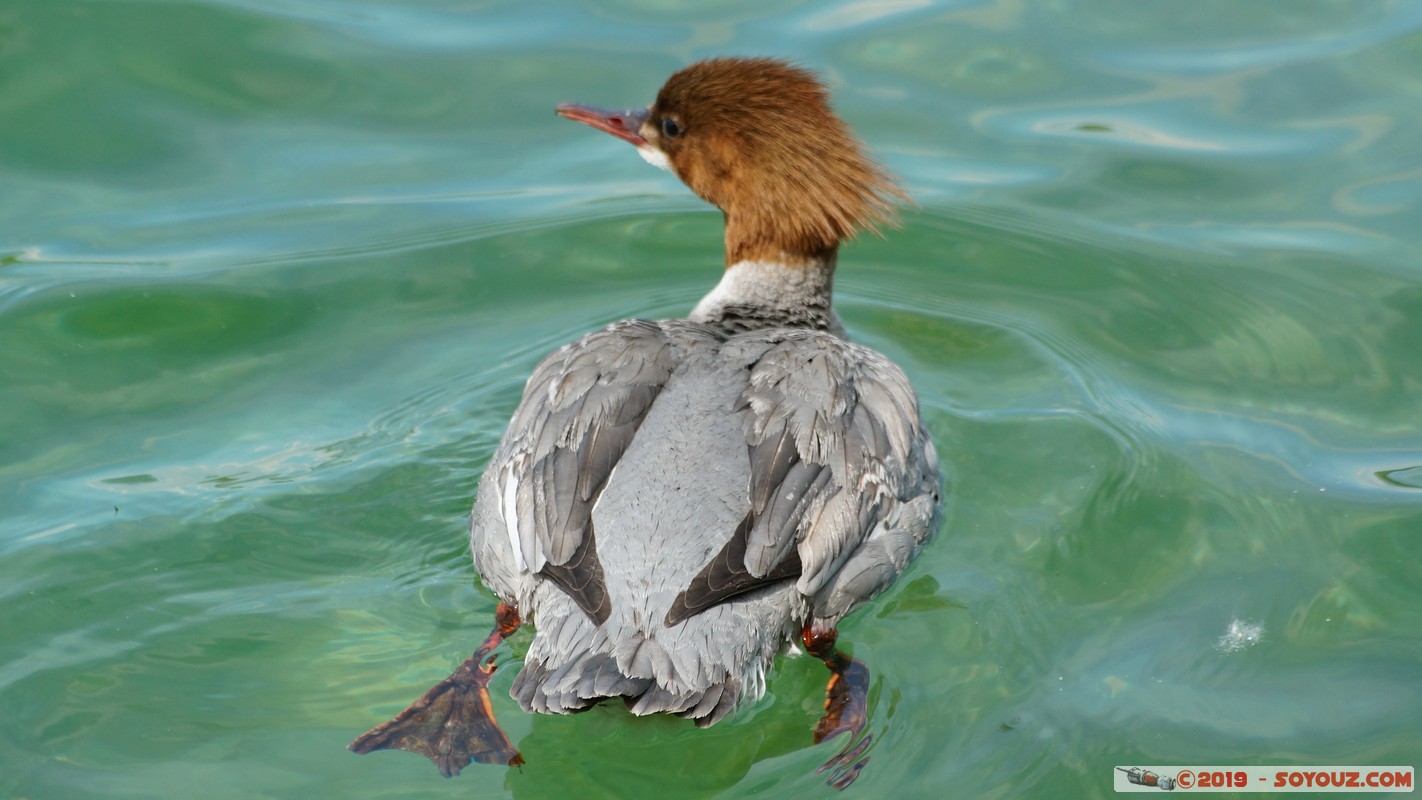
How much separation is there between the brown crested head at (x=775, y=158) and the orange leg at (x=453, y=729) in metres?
2.25

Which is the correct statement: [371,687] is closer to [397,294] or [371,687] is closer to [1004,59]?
[397,294]

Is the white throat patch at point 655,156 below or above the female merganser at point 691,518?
above

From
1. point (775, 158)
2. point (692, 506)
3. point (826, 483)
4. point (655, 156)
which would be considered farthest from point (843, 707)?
point (655, 156)

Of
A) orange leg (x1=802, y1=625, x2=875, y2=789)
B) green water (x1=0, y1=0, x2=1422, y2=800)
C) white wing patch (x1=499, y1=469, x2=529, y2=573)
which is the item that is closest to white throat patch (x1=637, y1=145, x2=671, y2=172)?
green water (x1=0, y1=0, x2=1422, y2=800)

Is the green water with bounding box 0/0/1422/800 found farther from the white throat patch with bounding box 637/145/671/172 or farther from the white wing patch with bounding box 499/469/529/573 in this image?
the white throat patch with bounding box 637/145/671/172

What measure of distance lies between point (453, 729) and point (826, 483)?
1.36m

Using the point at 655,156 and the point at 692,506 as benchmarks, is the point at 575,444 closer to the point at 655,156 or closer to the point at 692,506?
the point at 692,506

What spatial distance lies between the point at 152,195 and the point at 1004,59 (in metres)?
4.87

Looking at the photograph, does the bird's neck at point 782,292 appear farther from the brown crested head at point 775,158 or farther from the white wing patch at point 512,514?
the white wing patch at point 512,514

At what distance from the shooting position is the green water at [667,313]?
455cm

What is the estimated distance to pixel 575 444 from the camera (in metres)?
4.66

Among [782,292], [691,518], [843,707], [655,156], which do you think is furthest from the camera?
[655,156]

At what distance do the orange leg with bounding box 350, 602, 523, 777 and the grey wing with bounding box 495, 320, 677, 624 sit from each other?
0.43 metres

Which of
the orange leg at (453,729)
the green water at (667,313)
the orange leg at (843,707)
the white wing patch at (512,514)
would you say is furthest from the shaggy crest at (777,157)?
the orange leg at (453,729)
